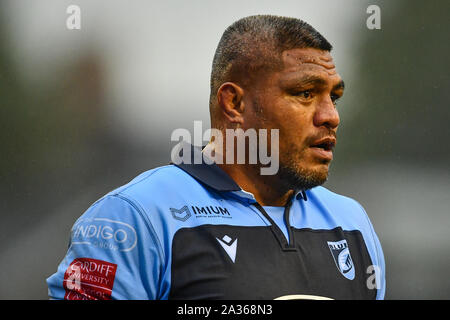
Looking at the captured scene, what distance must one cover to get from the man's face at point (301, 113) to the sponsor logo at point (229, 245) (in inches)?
13.0

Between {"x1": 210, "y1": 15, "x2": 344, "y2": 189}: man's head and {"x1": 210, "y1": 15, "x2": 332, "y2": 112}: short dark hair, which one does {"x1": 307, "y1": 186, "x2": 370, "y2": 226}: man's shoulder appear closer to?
{"x1": 210, "y1": 15, "x2": 344, "y2": 189}: man's head

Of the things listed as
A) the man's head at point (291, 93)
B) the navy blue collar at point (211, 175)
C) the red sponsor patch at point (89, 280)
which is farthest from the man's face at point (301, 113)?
the red sponsor patch at point (89, 280)

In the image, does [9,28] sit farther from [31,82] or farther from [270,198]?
[270,198]

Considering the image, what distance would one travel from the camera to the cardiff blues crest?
2160 millimetres

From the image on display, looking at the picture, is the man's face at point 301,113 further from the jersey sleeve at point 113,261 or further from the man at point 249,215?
the jersey sleeve at point 113,261

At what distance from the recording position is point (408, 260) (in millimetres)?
6387

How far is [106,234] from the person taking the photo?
1.91m

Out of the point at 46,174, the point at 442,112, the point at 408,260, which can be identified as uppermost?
the point at 442,112

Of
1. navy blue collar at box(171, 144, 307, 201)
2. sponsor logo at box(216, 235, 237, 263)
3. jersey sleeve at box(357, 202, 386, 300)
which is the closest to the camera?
sponsor logo at box(216, 235, 237, 263)

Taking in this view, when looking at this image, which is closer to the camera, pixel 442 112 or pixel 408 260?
pixel 408 260

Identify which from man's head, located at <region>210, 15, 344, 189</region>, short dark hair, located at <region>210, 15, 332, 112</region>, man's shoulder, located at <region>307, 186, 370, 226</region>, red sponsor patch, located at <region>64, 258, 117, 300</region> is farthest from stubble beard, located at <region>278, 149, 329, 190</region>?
red sponsor patch, located at <region>64, 258, 117, 300</region>

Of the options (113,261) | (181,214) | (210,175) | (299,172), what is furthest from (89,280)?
(299,172)
